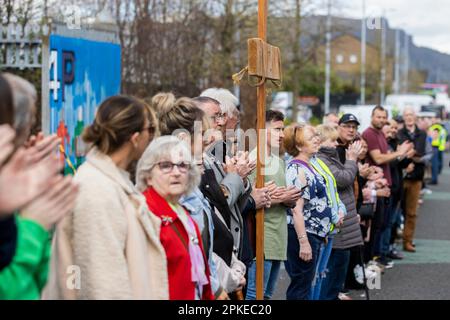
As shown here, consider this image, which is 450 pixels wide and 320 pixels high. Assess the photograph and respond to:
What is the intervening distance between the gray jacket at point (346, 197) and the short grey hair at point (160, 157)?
482 cm

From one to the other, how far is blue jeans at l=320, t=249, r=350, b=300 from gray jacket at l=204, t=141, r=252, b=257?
3.06m

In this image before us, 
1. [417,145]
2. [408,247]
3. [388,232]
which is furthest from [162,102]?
[417,145]

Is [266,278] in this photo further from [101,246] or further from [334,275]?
[101,246]

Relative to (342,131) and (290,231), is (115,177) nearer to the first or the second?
(290,231)

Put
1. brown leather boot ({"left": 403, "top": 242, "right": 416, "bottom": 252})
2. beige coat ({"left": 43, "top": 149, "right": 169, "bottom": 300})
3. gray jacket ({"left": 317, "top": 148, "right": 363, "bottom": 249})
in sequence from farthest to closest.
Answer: brown leather boot ({"left": 403, "top": 242, "right": 416, "bottom": 252}) → gray jacket ({"left": 317, "top": 148, "right": 363, "bottom": 249}) → beige coat ({"left": 43, "top": 149, "right": 169, "bottom": 300})

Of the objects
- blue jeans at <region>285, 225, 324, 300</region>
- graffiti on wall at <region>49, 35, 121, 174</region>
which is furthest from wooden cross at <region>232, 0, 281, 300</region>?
graffiti on wall at <region>49, 35, 121, 174</region>

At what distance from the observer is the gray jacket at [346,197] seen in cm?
983

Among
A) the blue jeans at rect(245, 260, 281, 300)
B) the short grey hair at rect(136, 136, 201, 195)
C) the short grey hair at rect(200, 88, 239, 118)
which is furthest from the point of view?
the blue jeans at rect(245, 260, 281, 300)

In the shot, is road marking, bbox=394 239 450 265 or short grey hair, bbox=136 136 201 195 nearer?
short grey hair, bbox=136 136 201 195

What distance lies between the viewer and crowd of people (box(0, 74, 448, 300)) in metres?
3.73

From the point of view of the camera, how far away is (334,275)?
9.91 meters

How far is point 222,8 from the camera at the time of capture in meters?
23.8

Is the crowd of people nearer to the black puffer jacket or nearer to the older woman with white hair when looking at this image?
the older woman with white hair

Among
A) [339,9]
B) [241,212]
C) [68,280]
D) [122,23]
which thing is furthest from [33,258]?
[339,9]
